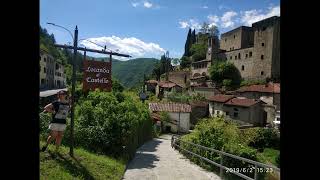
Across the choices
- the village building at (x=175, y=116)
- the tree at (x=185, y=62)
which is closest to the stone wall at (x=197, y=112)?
the village building at (x=175, y=116)

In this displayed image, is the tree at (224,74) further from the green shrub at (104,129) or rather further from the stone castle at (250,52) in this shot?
the green shrub at (104,129)

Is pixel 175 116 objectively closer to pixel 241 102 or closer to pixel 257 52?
pixel 241 102

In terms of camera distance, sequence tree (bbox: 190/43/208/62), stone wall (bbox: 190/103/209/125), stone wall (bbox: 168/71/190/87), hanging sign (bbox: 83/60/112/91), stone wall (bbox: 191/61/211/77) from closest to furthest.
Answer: hanging sign (bbox: 83/60/112/91), stone wall (bbox: 190/103/209/125), stone wall (bbox: 191/61/211/77), stone wall (bbox: 168/71/190/87), tree (bbox: 190/43/208/62)

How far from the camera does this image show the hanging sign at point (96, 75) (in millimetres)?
10852

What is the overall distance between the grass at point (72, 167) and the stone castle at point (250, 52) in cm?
5487

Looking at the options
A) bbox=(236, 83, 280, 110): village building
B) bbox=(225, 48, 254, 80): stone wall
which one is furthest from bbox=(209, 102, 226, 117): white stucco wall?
bbox=(225, 48, 254, 80): stone wall

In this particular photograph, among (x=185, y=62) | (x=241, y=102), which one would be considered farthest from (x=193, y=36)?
(x=241, y=102)

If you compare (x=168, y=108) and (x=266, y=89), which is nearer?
(x=168, y=108)

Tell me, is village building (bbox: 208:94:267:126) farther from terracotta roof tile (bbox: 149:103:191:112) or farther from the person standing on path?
the person standing on path

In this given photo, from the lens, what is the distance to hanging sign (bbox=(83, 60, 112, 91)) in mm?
10852

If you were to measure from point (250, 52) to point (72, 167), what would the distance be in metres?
71.8

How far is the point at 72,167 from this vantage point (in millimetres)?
9859

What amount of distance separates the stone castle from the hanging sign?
54.7m

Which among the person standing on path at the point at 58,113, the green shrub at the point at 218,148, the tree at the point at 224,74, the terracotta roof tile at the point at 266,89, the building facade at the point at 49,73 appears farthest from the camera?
the tree at the point at 224,74
